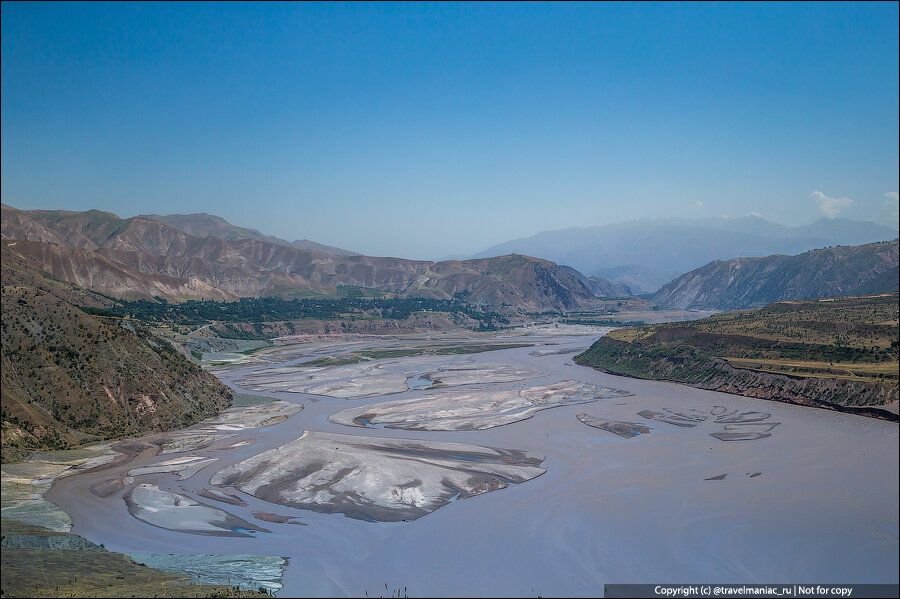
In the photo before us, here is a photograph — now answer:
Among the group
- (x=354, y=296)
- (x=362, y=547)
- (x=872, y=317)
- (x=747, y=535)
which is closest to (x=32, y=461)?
(x=362, y=547)

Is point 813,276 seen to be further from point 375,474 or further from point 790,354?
point 375,474

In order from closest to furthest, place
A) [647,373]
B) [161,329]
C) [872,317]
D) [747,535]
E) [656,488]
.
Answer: [747,535] → [656,488] → [872,317] → [647,373] → [161,329]

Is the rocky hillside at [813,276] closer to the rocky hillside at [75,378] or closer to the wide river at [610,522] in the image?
the wide river at [610,522]

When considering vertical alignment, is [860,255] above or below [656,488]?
above

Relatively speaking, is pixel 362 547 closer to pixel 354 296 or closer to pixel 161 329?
pixel 161 329

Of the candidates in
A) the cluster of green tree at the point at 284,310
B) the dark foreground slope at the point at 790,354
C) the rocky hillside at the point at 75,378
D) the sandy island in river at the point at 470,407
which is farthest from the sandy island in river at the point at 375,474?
the cluster of green tree at the point at 284,310

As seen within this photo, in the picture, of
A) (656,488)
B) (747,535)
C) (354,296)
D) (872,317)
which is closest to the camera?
(747,535)
